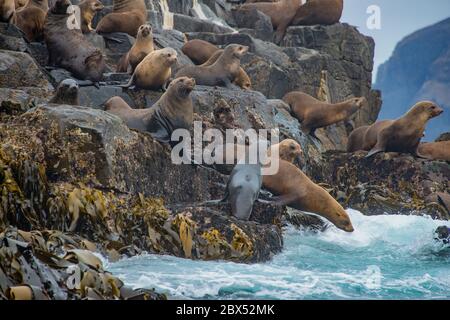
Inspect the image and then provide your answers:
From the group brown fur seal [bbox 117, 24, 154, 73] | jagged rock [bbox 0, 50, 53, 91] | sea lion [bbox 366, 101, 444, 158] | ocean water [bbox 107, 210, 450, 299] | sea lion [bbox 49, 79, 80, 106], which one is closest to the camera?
ocean water [bbox 107, 210, 450, 299]

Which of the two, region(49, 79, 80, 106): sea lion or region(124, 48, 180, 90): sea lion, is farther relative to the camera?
region(124, 48, 180, 90): sea lion

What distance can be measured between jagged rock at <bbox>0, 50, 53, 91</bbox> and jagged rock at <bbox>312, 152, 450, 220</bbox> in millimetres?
4311

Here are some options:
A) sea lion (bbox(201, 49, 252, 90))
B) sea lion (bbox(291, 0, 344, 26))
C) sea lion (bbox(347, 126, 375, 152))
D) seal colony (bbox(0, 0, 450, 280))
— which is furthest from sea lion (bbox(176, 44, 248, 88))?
sea lion (bbox(291, 0, 344, 26))

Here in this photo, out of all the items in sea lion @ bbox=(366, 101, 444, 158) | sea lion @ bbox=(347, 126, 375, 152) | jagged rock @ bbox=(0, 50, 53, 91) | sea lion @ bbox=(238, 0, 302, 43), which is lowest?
sea lion @ bbox=(347, 126, 375, 152)

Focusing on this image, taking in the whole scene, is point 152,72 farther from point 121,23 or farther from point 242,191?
point 242,191

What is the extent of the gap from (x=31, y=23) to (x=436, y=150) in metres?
6.19

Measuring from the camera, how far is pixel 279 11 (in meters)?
17.2

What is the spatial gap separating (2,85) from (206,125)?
7.94 ft

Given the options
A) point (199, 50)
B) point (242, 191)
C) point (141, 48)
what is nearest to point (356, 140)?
point (199, 50)

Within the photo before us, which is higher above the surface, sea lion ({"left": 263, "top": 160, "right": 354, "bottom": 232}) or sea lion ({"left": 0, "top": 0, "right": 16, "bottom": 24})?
sea lion ({"left": 0, "top": 0, "right": 16, "bottom": 24})

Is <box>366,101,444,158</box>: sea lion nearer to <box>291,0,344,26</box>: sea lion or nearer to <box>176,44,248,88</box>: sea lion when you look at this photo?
<box>176,44,248,88</box>: sea lion

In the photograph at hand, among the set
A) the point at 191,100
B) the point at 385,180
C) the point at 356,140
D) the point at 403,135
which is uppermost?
the point at 191,100

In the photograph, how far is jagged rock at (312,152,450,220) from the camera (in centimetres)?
1198
